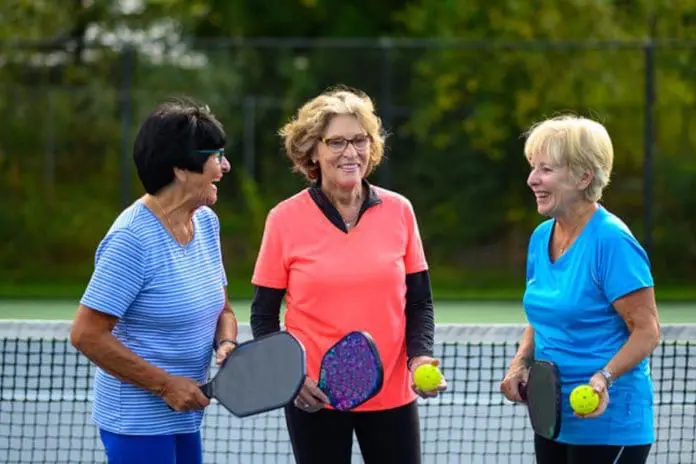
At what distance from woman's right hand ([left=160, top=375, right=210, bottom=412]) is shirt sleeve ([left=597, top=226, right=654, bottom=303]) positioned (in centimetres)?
106

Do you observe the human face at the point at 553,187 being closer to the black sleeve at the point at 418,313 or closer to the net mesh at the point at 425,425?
the black sleeve at the point at 418,313

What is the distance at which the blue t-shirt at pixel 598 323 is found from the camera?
352cm

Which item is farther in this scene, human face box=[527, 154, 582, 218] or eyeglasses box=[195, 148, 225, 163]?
human face box=[527, 154, 582, 218]

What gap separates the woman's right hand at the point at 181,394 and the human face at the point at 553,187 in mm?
1013

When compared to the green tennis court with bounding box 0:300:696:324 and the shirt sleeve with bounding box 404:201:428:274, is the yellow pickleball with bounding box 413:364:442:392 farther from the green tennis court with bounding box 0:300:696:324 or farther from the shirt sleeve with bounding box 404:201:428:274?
the green tennis court with bounding box 0:300:696:324

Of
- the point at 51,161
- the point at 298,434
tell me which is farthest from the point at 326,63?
the point at 298,434

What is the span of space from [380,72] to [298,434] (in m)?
9.02

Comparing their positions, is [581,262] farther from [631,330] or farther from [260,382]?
[260,382]

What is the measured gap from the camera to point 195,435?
361 cm

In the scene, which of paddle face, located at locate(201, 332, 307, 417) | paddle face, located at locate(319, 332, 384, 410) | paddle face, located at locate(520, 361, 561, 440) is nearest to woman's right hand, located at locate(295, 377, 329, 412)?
paddle face, located at locate(319, 332, 384, 410)

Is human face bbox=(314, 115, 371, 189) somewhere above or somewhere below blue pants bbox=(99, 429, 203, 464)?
above

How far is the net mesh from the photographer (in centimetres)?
634

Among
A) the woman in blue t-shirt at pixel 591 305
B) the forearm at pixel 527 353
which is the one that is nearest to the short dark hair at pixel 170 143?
the woman in blue t-shirt at pixel 591 305

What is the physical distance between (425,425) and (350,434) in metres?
3.07
